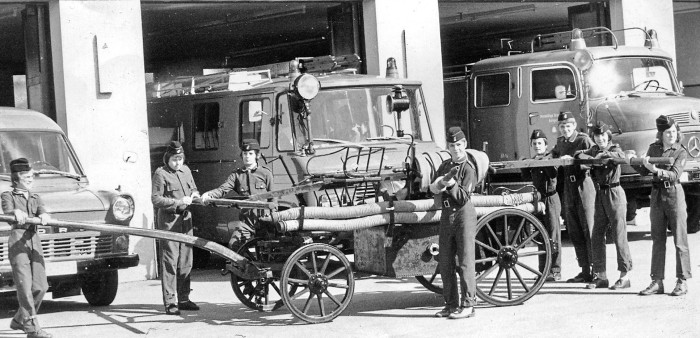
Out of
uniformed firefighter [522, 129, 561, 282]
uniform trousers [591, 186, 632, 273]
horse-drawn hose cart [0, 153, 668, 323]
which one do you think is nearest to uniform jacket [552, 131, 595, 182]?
uniformed firefighter [522, 129, 561, 282]

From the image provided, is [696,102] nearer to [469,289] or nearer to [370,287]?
[370,287]

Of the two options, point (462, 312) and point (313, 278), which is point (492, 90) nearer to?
point (462, 312)

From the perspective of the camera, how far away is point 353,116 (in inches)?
551

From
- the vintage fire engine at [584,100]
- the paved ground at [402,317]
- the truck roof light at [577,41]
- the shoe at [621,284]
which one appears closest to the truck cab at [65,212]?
the paved ground at [402,317]

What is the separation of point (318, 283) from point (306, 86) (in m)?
3.79

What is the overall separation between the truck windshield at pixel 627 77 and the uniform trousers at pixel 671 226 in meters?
5.41

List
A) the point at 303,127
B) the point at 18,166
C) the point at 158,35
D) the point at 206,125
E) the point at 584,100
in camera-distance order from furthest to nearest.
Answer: the point at 158,35
the point at 584,100
the point at 206,125
the point at 303,127
the point at 18,166

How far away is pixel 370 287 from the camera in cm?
1293

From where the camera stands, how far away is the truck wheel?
12070 millimetres

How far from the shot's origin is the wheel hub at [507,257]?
10688 millimetres

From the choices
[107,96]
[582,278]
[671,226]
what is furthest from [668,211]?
[107,96]

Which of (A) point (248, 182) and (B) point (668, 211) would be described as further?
(A) point (248, 182)

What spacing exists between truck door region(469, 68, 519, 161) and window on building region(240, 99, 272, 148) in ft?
13.7

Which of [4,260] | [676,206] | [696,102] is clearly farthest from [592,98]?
[4,260]
